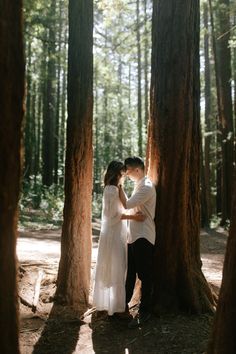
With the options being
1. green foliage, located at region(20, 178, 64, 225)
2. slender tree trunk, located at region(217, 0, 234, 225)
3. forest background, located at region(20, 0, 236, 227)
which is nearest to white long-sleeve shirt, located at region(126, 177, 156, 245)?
forest background, located at region(20, 0, 236, 227)

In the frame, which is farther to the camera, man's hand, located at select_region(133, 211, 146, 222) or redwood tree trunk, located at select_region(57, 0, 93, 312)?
redwood tree trunk, located at select_region(57, 0, 93, 312)

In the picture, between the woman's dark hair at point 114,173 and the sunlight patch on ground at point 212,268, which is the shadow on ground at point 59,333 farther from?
the sunlight patch on ground at point 212,268

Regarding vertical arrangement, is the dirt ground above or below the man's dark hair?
below

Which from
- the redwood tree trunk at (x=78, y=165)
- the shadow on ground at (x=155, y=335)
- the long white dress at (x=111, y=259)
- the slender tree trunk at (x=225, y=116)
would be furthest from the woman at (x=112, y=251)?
the slender tree trunk at (x=225, y=116)

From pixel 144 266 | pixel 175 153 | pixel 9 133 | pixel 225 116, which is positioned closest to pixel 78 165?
pixel 175 153

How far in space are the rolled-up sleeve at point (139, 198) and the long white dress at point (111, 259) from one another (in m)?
0.22

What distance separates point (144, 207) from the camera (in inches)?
265

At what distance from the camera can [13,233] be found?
3.77 m

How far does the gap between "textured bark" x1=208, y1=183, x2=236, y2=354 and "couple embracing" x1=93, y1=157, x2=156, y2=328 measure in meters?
2.81

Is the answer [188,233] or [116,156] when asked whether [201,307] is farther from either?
[116,156]

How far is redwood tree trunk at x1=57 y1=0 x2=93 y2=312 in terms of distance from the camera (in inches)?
287

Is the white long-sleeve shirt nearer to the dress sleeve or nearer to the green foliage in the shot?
the dress sleeve

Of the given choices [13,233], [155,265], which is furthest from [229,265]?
[155,265]

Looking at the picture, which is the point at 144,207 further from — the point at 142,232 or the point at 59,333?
the point at 59,333
